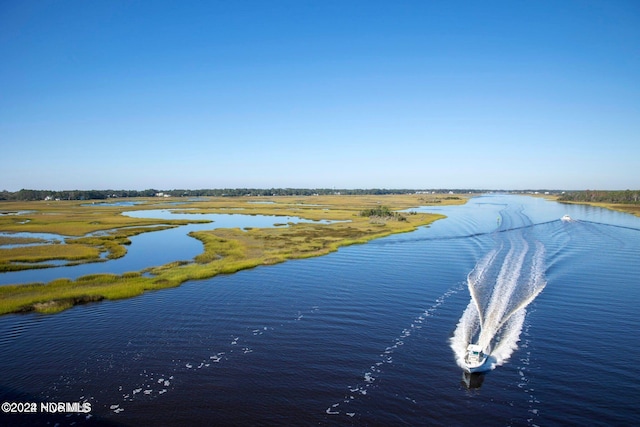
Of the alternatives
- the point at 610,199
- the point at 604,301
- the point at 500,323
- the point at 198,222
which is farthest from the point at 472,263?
the point at 610,199

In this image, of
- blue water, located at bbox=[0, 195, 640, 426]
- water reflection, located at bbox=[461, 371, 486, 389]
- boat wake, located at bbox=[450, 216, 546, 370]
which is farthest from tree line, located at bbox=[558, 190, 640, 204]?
water reflection, located at bbox=[461, 371, 486, 389]

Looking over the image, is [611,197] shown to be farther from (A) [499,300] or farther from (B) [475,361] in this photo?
(B) [475,361]

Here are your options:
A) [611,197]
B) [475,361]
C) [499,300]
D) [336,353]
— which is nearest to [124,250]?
[336,353]

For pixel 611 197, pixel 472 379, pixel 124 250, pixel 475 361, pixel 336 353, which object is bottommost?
pixel 472 379

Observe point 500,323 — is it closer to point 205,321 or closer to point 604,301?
point 604,301

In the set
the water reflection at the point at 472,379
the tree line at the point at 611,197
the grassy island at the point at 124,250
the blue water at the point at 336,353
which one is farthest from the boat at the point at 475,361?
the tree line at the point at 611,197

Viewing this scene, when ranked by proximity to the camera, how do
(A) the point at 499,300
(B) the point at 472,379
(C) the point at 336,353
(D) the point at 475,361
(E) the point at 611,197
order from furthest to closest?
(E) the point at 611,197 → (A) the point at 499,300 → (C) the point at 336,353 → (D) the point at 475,361 → (B) the point at 472,379
